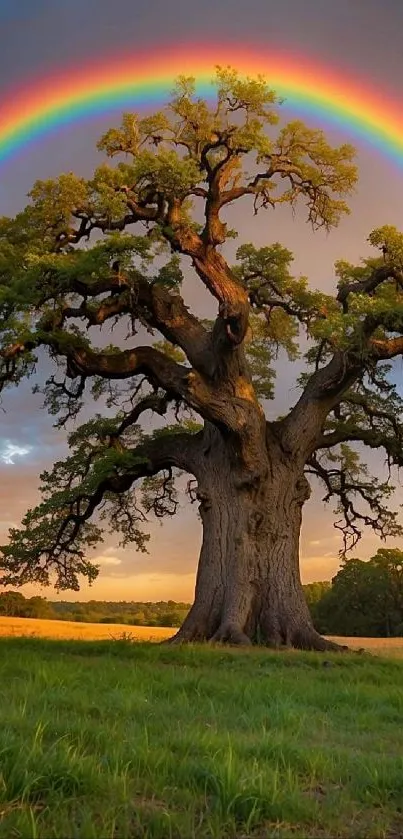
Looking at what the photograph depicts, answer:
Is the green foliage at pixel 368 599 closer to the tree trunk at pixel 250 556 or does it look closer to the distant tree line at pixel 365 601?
the distant tree line at pixel 365 601

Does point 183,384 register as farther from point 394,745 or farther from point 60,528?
point 394,745

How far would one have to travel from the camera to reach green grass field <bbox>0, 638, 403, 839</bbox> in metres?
3.96

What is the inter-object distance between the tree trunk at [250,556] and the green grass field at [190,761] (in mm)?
10070

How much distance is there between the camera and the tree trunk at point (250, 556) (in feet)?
62.8

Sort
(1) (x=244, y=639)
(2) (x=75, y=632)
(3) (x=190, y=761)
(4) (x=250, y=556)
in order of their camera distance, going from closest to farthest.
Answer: (3) (x=190, y=761) → (1) (x=244, y=639) → (4) (x=250, y=556) → (2) (x=75, y=632)

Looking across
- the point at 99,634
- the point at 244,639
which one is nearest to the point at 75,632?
the point at 99,634

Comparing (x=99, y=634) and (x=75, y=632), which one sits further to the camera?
(x=75, y=632)

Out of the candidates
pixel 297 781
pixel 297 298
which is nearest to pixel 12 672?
pixel 297 781

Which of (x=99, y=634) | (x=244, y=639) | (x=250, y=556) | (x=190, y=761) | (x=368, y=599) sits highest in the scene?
(x=368, y=599)

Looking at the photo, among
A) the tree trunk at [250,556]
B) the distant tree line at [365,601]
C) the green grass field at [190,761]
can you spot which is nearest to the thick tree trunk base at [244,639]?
the tree trunk at [250,556]

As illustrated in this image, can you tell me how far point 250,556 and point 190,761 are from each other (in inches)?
589

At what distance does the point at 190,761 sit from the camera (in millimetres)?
4824

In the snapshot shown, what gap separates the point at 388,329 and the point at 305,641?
829 centimetres

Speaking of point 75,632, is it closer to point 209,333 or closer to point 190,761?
point 209,333
